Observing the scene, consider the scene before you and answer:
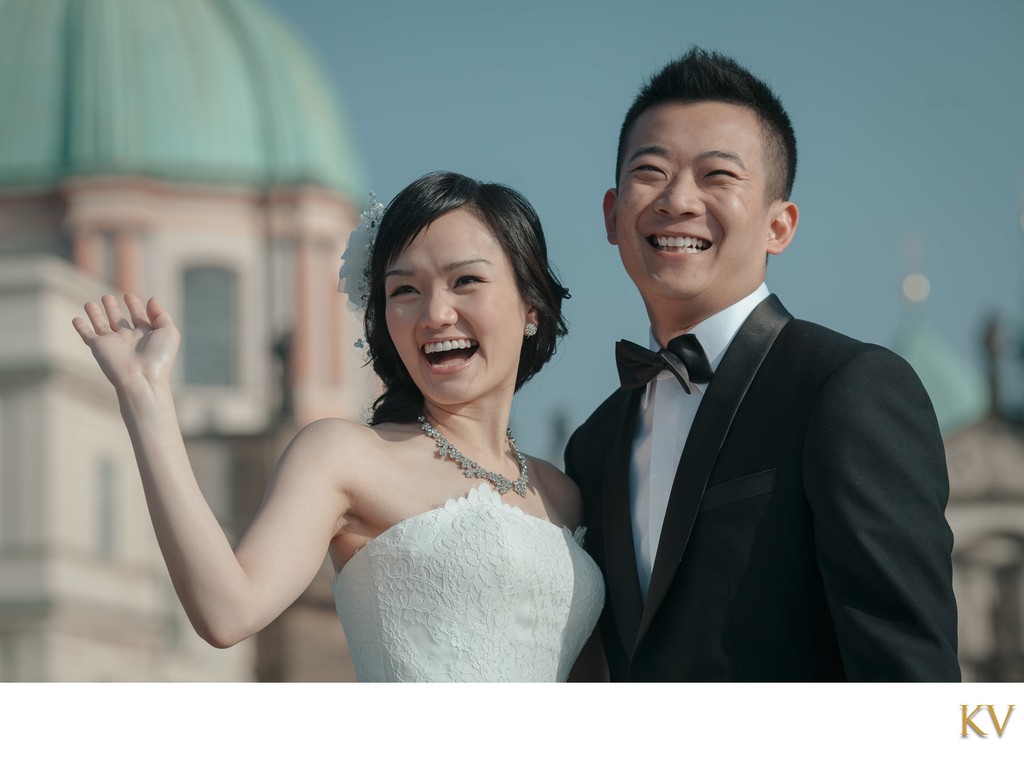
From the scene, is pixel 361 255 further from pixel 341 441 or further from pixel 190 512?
pixel 190 512

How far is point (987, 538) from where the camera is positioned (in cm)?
2028

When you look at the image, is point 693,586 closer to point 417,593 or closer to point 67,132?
point 417,593

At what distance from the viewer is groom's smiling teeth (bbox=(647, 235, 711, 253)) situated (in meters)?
2.99

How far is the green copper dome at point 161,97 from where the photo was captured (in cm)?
2355

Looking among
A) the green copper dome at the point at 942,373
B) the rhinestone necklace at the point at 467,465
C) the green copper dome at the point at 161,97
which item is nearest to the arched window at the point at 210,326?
the green copper dome at the point at 161,97

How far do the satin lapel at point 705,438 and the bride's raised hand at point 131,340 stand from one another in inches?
37.7

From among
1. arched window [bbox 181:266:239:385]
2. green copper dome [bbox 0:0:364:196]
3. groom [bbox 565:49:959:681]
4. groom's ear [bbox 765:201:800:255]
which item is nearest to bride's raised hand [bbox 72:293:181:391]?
groom [bbox 565:49:959:681]

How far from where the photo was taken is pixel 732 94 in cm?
301

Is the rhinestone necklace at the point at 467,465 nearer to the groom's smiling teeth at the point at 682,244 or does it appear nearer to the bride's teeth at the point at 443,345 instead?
the bride's teeth at the point at 443,345

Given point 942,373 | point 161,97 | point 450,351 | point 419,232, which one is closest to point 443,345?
point 450,351

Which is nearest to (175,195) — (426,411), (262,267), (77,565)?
(262,267)

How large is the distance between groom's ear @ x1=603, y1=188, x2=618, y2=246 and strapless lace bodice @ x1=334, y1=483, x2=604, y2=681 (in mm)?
594

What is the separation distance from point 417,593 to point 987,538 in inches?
729
